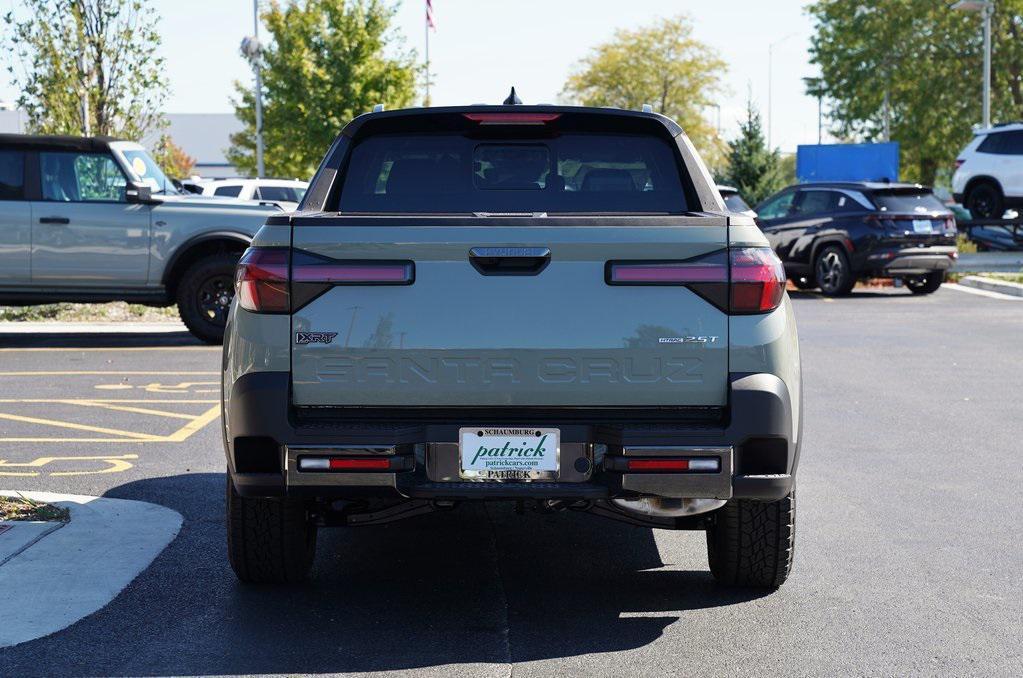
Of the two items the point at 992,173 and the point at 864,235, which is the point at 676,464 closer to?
the point at 864,235

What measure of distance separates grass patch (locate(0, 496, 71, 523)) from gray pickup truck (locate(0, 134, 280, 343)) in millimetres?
7889

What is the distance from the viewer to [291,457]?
15.5ft

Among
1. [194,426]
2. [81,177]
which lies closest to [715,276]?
[194,426]

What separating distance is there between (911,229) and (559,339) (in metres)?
18.1

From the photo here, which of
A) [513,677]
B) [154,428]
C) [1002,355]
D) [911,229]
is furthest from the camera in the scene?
[911,229]

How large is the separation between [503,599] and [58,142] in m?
10.9

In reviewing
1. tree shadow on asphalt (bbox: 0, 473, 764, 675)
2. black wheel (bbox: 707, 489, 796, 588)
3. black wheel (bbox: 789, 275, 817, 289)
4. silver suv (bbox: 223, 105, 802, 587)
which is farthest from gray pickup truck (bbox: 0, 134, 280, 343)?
black wheel (bbox: 789, 275, 817, 289)

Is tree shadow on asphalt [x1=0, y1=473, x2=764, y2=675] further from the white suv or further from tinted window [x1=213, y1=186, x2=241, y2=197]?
the white suv

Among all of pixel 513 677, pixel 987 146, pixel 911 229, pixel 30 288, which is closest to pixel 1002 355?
pixel 911 229

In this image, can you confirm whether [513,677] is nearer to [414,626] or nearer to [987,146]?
[414,626]

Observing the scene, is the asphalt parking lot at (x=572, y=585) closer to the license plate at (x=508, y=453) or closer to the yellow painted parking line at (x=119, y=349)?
the license plate at (x=508, y=453)

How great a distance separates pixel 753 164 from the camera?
39.8m

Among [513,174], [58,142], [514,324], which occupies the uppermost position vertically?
[58,142]

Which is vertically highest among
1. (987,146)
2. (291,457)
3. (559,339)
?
(987,146)
